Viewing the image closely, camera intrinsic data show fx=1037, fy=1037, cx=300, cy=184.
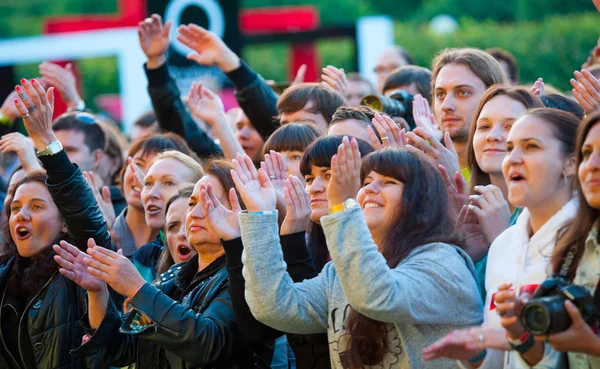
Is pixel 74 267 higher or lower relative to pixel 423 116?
lower

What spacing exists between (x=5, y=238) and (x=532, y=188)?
2948mm

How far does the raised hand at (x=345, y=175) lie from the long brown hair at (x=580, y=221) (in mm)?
718

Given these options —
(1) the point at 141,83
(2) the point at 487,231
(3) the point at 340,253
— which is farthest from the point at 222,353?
(1) the point at 141,83

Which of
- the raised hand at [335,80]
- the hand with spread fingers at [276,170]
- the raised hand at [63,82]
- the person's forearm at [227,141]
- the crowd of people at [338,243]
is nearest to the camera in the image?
the crowd of people at [338,243]

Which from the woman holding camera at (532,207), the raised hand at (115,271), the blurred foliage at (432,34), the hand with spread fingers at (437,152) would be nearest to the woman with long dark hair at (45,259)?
the raised hand at (115,271)

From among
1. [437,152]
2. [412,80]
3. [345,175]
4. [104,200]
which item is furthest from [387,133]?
[412,80]

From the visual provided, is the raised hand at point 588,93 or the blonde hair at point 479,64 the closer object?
the raised hand at point 588,93

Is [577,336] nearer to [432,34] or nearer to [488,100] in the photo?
[488,100]

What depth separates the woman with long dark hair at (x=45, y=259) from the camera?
4.64m

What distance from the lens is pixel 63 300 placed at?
15.7ft

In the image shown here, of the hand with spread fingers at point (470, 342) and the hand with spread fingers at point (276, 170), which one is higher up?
the hand with spread fingers at point (276, 170)

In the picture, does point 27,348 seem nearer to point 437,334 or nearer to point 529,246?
point 437,334

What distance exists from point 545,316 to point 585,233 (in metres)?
0.38

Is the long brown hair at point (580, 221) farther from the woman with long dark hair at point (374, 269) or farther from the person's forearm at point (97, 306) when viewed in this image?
the person's forearm at point (97, 306)
